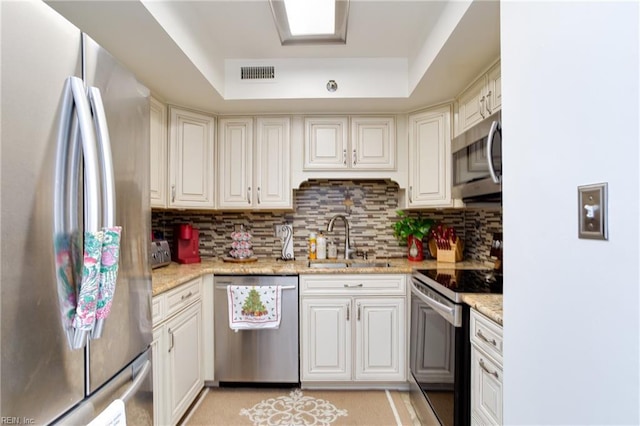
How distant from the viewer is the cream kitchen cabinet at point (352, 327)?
2256 millimetres

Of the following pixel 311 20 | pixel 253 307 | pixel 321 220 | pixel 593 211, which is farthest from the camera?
pixel 321 220

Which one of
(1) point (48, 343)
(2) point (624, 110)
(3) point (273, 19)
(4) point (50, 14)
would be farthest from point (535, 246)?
(3) point (273, 19)

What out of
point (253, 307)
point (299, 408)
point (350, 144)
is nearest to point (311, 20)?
point (350, 144)

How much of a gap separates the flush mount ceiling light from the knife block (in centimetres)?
172

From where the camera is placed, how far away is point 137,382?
0.95 m

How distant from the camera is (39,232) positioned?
2.05 ft

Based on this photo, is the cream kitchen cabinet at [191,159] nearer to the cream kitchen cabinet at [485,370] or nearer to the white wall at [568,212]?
the cream kitchen cabinet at [485,370]

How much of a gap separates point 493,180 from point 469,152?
0.42m

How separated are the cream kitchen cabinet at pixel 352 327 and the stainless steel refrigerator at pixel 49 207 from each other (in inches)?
60.5

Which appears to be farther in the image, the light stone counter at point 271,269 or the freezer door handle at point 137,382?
the light stone counter at point 271,269

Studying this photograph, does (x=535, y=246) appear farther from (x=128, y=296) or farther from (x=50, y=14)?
(x=50, y=14)

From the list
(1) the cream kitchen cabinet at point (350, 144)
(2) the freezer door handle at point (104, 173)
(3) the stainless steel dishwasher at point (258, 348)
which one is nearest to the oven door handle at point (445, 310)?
(3) the stainless steel dishwasher at point (258, 348)

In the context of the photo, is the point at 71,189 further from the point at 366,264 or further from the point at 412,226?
the point at 412,226

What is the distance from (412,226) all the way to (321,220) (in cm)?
80
